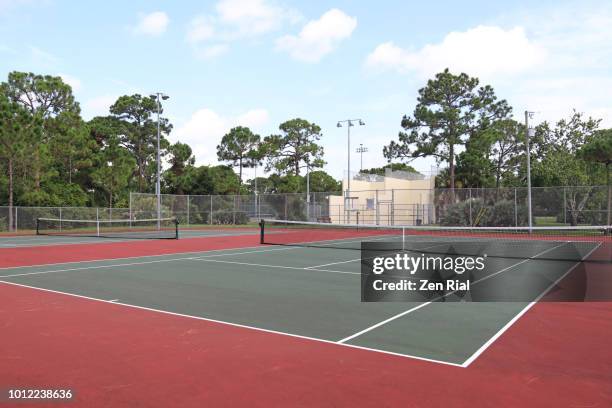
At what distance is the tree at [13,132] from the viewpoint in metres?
34.1

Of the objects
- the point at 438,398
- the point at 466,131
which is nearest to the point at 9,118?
the point at 438,398

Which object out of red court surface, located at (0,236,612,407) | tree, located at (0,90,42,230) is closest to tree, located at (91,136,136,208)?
tree, located at (0,90,42,230)

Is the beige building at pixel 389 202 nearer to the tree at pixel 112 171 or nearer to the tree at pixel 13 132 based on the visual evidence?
the tree at pixel 112 171

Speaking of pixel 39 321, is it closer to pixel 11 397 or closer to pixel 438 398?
pixel 11 397

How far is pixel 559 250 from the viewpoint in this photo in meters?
18.8

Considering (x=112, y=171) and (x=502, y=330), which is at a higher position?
(x=112, y=171)

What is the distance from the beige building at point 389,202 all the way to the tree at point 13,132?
22273 millimetres

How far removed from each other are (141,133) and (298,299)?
52254mm

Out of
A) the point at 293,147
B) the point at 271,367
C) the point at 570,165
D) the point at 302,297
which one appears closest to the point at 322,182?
the point at 293,147

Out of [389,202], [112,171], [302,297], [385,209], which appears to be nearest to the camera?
[302,297]

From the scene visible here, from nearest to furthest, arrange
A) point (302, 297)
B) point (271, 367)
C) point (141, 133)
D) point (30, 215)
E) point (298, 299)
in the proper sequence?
point (271, 367), point (298, 299), point (302, 297), point (30, 215), point (141, 133)

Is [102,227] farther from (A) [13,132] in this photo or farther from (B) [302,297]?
(B) [302,297]

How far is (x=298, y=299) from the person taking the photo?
9.05 meters

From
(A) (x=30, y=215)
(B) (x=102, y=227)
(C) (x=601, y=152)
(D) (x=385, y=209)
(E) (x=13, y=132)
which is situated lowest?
(B) (x=102, y=227)
